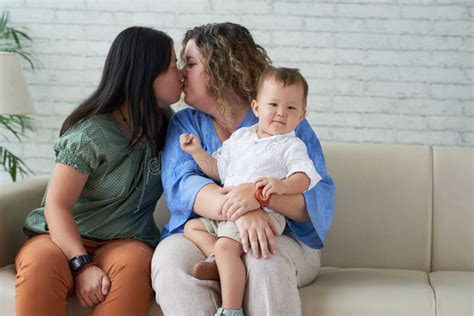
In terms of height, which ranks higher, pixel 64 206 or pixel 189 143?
pixel 189 143

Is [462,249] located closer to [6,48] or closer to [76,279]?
[76,279]

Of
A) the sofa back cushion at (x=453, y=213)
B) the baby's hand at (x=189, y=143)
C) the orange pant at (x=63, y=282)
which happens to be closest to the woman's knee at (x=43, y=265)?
the orange pant at (x=63, y=282)

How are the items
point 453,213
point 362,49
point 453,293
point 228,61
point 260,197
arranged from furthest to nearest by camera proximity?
point 362,49, point 453,213, point 228,61, point 453,293, point 260,197

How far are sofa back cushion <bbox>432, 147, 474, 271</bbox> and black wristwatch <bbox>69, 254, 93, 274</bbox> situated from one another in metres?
1.17

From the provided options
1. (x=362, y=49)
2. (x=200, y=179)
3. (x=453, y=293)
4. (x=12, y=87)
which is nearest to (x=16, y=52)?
(x=12, y=87)

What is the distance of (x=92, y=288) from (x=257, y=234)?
48 cm

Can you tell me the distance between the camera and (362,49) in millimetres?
3922

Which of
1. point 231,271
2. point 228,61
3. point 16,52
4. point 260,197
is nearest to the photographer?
point 231,271

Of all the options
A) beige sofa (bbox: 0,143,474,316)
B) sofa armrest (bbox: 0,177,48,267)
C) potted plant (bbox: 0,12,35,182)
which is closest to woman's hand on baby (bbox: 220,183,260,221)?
beige sofa (bbox: 0,143,474,316)

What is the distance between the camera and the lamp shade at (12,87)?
341 centimetres

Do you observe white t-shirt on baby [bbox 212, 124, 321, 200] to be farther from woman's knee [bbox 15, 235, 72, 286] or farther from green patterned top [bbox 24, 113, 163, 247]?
woman's knee [bbox 15, 235, 72, 286]

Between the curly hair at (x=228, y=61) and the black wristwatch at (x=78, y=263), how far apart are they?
0.62 metres

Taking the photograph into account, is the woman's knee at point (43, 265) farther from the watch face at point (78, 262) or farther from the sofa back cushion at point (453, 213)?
the sofa back cushion at point (453, 213)

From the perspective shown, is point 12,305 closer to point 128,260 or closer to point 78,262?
point 78,262
